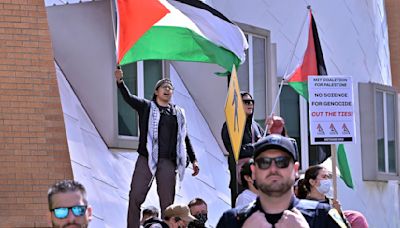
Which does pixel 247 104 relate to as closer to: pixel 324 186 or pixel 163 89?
pixel 163 89

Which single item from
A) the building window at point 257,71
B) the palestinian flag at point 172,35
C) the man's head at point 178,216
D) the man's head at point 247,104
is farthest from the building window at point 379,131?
the man's head at point 178,216

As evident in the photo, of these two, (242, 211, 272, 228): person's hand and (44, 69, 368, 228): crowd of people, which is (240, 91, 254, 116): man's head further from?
(242, 211, 272, 228): person's hand

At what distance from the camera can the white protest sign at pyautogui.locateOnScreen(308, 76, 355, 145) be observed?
12547mm

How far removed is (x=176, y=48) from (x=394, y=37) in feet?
49.1

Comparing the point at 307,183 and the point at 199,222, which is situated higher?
the point at 307,183

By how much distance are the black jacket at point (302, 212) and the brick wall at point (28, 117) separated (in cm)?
638


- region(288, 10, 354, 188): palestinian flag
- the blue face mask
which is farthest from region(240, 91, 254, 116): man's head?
region(288, 10, 354, 188): palestinian flag

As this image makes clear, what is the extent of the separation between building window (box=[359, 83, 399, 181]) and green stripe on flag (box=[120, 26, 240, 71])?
351 inches

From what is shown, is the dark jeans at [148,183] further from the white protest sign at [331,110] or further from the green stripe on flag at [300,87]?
the green stripe on flag at [300,87]

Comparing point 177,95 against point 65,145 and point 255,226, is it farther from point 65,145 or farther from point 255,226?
point 255,226

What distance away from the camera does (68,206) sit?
5.64m

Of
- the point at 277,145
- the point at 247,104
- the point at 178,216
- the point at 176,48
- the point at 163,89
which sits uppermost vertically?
the point at 176,48

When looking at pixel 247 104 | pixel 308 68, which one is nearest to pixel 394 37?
pixel 308 68

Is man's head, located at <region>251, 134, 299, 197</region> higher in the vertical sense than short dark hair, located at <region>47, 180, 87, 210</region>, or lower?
higher
